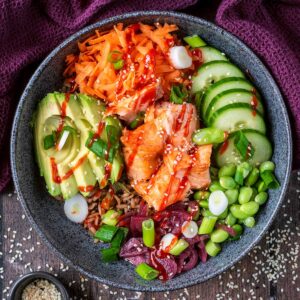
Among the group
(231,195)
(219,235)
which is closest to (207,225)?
(219,235)

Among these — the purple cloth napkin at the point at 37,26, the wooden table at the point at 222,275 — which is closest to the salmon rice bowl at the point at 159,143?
the purple cloth napkin at the point at 37,26

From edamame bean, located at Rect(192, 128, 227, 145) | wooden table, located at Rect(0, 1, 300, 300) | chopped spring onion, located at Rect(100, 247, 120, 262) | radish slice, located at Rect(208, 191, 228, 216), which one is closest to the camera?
edamame bean, located at Rect(192, 128, 227, 145)

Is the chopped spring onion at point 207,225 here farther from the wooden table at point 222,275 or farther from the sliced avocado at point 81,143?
the sliced avocado at point 81,143

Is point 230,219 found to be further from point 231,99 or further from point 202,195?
point 231,99

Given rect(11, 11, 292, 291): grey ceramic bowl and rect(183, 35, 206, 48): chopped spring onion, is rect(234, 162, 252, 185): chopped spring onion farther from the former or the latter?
rect(183, 35, 206, 48): chopped spring onion

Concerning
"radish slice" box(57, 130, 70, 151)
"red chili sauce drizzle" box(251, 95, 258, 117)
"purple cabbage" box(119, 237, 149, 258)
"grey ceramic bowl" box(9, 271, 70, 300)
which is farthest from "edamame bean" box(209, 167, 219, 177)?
"grey ceramic bowl" box(9, 271, 70, 300)

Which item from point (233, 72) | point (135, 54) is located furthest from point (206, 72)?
point (135, 54)

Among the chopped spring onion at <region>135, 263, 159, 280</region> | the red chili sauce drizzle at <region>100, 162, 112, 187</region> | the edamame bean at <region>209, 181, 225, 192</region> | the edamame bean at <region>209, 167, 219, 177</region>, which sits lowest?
the chopped spring onion at <region>135, 263, 159, 280</region>
